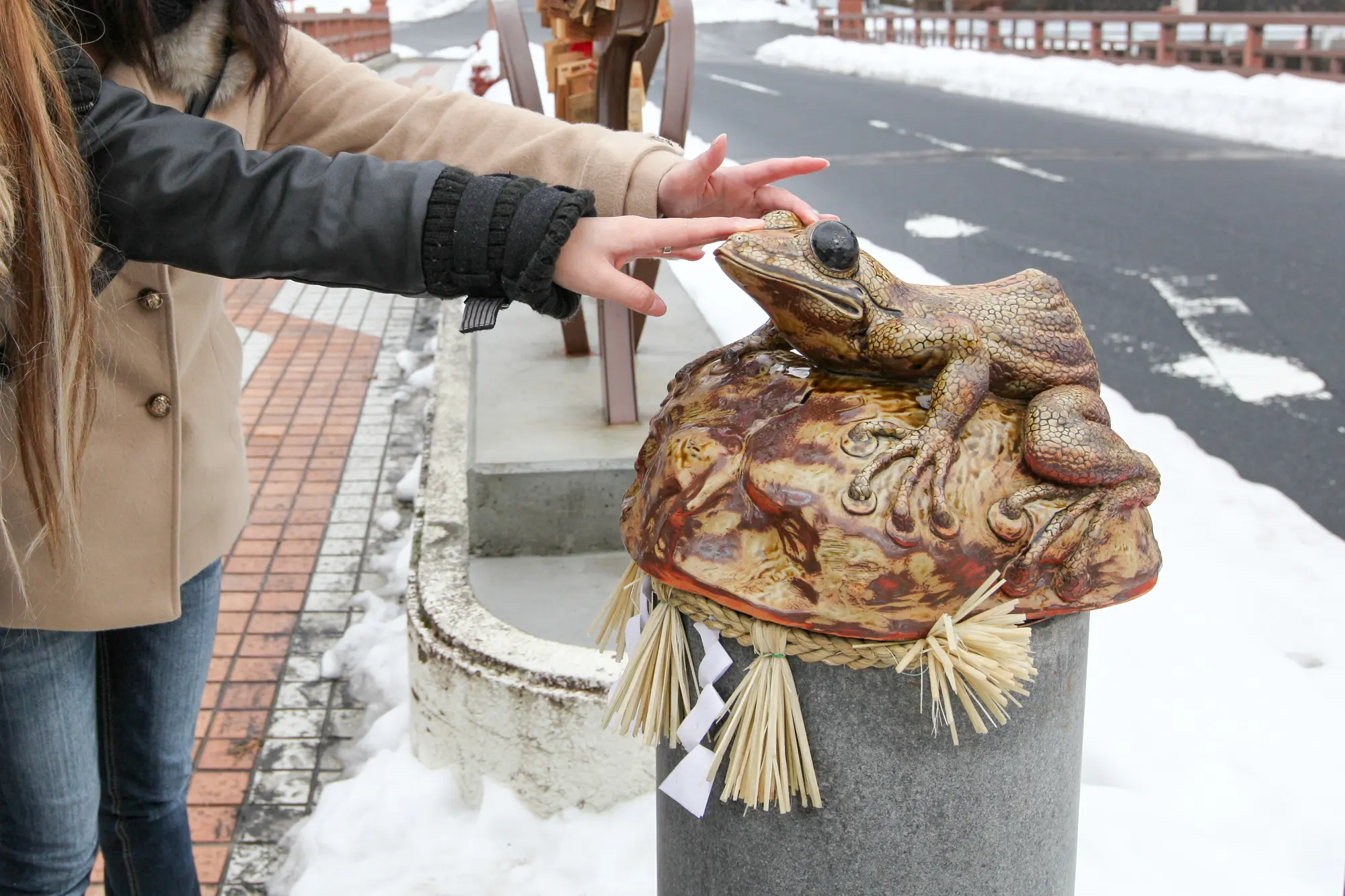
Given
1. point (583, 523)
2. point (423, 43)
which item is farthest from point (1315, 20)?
point (423, 43)

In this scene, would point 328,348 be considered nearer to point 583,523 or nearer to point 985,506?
point 583,523

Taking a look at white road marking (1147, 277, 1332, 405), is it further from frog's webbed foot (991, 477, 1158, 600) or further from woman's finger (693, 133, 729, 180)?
woman's finger (693, 133, 729, 180)

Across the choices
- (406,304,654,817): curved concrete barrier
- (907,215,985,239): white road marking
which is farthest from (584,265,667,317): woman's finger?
(907,215,985,239): white road marking

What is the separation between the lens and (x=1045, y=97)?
49.3 feet

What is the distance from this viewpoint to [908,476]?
4.31 ft

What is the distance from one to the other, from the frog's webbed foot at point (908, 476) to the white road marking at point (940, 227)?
6118mm

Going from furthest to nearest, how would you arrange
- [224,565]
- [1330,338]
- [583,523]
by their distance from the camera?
[1330,338], [224,565], [583,523]

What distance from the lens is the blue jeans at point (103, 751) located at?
1.57 meters

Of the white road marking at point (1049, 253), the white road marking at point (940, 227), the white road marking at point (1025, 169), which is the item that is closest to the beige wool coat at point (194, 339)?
the white road marking at point (1049, 253)

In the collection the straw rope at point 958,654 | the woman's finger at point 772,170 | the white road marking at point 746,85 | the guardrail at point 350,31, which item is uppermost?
the guardrail at point 350,31

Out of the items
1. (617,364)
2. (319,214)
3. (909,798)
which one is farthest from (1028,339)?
(617,364)

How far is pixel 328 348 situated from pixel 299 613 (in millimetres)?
2862

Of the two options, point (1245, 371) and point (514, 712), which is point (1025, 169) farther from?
point (514, 712)

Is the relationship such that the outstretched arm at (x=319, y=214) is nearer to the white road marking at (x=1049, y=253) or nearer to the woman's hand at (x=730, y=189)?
the woman's hand at (x=730, y=189)
